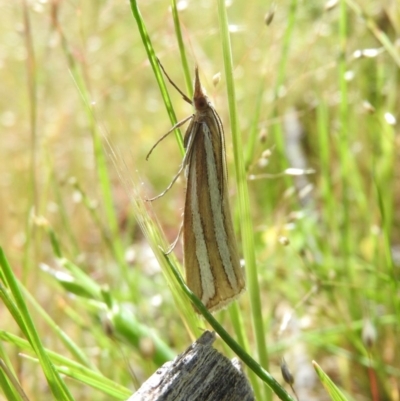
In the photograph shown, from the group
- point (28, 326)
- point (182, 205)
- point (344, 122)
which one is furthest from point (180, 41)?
point (182, 205)

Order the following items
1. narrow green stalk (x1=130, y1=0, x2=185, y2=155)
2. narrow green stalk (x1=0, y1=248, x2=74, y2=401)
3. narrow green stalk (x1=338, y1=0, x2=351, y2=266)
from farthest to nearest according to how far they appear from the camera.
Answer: narrow green stalk (x1=338, y1=0, x2=351, y2=266)
narrow green stalk (x1=130, y1=0, x2=185, y2=155)
narrow green stalk (x1=0, y1=248, x2=74, y2=401)

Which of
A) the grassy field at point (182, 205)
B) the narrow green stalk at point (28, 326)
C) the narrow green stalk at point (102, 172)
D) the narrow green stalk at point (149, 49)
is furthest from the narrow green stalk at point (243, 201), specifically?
the narrow green stalk at point (102, 172)

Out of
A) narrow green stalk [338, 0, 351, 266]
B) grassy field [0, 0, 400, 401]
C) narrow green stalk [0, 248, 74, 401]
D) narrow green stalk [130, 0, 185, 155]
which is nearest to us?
narrow green stalk [0, 248, 74, 401]

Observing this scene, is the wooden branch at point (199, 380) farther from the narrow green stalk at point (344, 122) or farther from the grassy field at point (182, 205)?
the narrow green stalk at point (344, 122)

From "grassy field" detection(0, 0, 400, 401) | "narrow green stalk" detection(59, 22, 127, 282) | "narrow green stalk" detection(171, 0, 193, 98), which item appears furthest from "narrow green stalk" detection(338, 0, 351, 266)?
"narrow green stalk" detection(59, 22, 127, 282)

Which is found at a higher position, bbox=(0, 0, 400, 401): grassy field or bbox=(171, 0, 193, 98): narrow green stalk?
bbox=(171, 0, 193, 98): narrow green stalk

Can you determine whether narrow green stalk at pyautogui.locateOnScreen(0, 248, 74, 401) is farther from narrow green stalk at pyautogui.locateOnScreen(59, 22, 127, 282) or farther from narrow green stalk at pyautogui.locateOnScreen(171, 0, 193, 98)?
narrow green stalk at pyautogui.locateOnScreen(59, 22, 127, 282)

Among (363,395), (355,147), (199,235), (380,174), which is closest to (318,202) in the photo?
(355,147)
